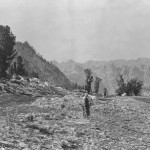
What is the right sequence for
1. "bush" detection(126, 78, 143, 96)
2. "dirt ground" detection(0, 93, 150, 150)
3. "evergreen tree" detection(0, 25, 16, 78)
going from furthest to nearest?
"bush" detection(126, 78, 143, 96) → "evergreen tree" detection(0, 25, 16, 78) → "dirt ground" detection(0, 93, 150, 150)

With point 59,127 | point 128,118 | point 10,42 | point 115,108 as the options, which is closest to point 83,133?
point 59,127

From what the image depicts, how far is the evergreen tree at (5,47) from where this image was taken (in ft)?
222

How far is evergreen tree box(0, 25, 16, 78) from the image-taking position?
222 ft

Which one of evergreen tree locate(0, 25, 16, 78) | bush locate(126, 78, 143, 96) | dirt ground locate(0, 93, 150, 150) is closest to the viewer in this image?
dirt ground locate(0, 93, 150, 150)

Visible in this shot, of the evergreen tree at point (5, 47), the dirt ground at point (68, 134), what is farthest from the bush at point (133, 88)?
the dirt ground at point (68, 134)

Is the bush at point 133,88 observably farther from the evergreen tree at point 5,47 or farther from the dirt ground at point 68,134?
the dirt ground at point 68,134

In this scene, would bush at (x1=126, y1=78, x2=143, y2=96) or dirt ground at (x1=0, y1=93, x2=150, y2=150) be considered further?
bush at (x1=126, y1=78, x2=143, y2=96)

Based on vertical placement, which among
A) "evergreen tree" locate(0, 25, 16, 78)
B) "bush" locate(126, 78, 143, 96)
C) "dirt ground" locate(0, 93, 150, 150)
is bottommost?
"dirt ground" locate(0, 93, 150, 150)

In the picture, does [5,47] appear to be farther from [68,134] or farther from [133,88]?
[68,134]

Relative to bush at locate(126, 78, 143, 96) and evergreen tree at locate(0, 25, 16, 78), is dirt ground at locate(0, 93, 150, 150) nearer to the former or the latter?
evergreen tree at locate(0, 25, 16, 78)

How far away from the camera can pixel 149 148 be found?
59.0 feet

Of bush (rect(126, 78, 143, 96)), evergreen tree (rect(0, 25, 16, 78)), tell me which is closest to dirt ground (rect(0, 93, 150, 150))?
evergreen tree (rect(0, 25, 16, 78))

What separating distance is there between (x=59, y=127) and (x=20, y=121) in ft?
8.88

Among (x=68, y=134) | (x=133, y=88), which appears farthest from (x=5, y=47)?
(x=68, y=134)
